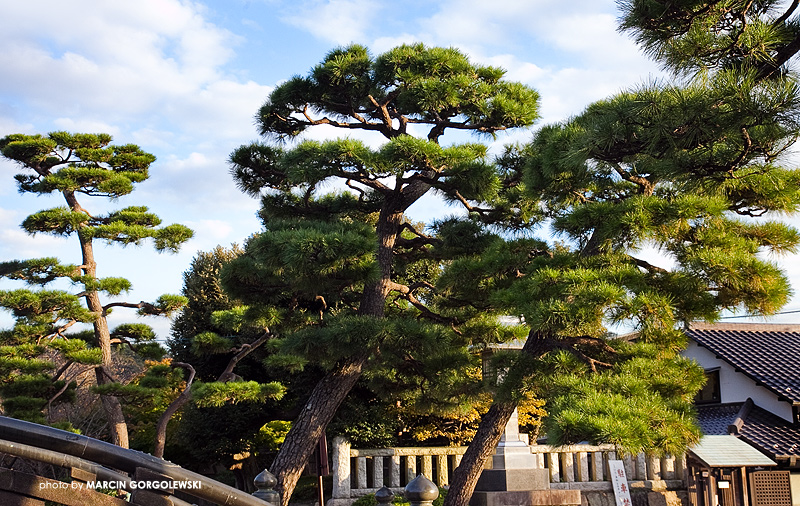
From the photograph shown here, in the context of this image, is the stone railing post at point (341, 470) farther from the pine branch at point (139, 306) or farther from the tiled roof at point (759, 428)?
the tiled roof at point (759, 428)

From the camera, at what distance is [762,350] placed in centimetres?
1086

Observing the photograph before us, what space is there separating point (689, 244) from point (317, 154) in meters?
3.18

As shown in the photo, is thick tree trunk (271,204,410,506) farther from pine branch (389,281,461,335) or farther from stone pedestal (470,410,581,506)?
stone pedestal (470,410,581,506)

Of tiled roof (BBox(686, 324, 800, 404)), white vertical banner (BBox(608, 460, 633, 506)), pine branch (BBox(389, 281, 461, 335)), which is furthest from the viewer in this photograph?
tiled roof (BBox(686, 324, 800, 404))

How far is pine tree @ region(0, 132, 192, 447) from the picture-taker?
895cm

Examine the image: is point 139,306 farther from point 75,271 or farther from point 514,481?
point 514,481

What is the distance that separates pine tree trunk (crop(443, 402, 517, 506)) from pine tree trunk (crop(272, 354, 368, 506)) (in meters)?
1.33

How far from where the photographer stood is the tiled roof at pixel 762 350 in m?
9.62

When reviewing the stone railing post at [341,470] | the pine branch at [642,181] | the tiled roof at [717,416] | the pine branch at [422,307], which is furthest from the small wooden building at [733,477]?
the stone railing post at [341,470]

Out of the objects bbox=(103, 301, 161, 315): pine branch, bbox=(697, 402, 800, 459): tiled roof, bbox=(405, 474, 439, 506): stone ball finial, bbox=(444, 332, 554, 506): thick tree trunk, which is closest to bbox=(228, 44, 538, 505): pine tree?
bbox=(444, 332, 554, 506): thick tree trunk

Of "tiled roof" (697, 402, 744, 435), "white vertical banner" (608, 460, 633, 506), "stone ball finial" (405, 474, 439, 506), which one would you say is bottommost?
"white vertical banner" (608, 460, 633, 506)

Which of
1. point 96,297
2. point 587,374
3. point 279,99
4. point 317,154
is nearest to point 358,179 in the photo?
point 317,154

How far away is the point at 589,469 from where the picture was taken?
930 centimetres

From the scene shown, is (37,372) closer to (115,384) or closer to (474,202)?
(115,384)
